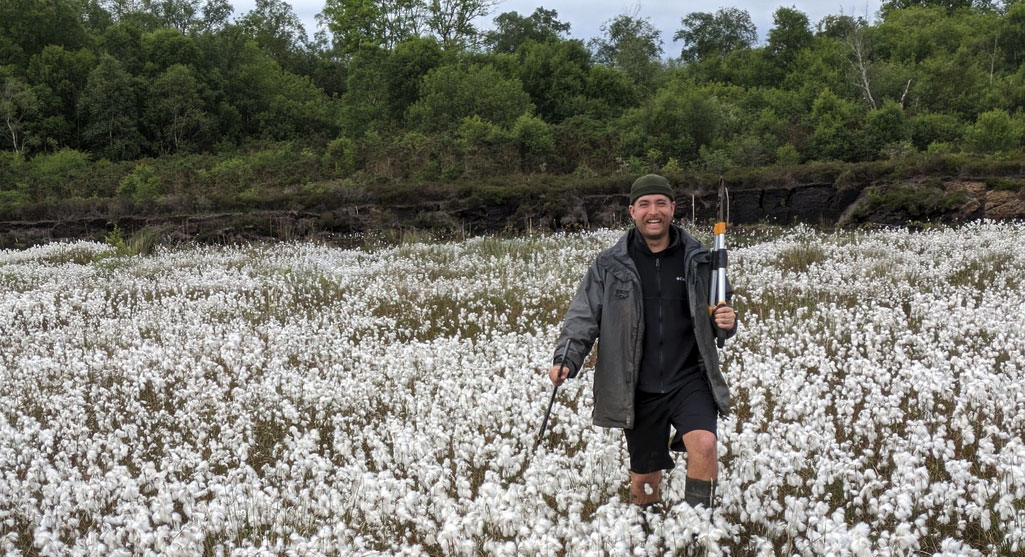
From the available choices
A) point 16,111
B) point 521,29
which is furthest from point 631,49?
point 16,111

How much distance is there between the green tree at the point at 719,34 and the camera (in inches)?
3083

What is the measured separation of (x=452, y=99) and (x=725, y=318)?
35.6 metres

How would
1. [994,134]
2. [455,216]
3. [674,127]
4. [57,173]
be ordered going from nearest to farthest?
[455,216] < [994,134] < [674,127] < [57,173]

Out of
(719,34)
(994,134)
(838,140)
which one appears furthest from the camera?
(719,34)

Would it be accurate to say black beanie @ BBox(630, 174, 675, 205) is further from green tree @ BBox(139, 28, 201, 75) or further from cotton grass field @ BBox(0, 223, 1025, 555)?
green tree @ BBox(139, 28, 201, 75)

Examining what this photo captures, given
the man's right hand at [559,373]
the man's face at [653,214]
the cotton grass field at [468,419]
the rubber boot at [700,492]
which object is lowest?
the cotton grass field at [468,419]

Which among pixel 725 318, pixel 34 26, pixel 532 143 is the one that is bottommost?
pixel 725 318

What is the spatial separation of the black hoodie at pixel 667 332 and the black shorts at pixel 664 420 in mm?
58

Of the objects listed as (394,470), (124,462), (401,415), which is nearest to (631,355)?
(394,470)

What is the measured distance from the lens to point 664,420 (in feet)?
13.1

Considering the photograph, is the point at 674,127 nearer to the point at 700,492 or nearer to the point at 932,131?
the point at 932,131

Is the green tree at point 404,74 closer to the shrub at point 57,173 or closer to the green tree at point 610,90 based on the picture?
the green tree at point 610,90

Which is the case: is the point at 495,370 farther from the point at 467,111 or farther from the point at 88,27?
the point at 88,27

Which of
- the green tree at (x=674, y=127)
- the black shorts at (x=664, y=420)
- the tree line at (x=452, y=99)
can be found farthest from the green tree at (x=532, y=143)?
the black shorts at (x=664, y=420)
